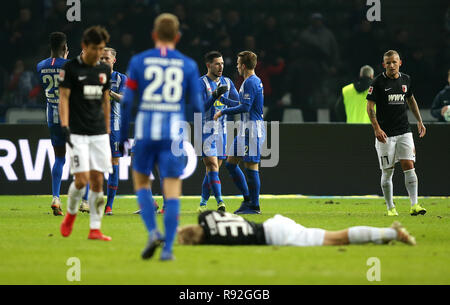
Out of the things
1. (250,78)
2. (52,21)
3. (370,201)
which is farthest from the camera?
(52,21)

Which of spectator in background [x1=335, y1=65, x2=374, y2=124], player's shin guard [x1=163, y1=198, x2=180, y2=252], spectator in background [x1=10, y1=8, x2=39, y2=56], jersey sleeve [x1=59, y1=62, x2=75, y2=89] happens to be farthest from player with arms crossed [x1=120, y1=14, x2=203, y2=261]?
spectator in background [x1=10, y1=8, x2=39, y2=56]

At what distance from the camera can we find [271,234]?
8.41m

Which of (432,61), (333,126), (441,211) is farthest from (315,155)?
(432,61)

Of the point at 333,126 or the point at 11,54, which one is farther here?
the point at 11,54

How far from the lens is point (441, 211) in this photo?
1366 cm

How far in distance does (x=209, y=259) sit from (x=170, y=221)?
53 centimetres

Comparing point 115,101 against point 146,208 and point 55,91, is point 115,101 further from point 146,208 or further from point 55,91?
point 146,208

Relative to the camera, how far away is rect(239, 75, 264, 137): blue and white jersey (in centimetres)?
1302

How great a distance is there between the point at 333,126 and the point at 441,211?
3562 mm

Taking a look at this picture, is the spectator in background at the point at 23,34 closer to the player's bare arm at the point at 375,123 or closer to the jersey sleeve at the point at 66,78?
the player's bare arm at the point at 375,123

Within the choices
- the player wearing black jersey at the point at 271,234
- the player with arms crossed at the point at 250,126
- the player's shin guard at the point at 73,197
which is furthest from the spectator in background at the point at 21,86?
the player wearing black jersey at the point at 271,234

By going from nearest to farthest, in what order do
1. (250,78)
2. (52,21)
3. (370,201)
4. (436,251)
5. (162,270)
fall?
(162,270) < (436,251) < (250,78) < (370,201) < (52,21)

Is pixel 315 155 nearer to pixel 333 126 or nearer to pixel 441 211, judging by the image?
pixel 333 126

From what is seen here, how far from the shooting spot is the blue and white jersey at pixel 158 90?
738 centimetres
